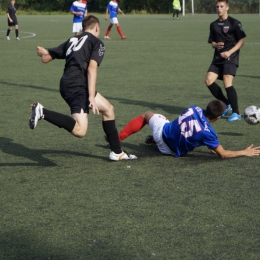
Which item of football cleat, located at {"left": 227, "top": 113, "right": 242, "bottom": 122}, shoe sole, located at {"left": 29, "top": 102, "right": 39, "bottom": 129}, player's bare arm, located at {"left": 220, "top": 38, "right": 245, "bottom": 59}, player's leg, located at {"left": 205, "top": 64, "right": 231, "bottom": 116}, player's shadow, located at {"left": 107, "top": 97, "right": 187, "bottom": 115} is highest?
player's bare arm, located at {"left": 220, "top": 38, "right": 245, "bottom": 59}

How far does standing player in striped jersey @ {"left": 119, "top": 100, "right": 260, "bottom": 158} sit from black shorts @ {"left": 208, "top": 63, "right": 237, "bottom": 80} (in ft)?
7.69

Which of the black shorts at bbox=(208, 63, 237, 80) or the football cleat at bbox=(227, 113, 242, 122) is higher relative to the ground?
the black shorts at bbox=(208, 63, 237, 80)

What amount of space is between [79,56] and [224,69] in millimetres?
3336

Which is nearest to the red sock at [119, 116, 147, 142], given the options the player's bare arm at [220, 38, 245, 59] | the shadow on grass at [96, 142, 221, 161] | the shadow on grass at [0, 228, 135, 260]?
the shadow on grass at [96, 142, 221, 161]

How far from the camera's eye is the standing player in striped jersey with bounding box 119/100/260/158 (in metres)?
6.30

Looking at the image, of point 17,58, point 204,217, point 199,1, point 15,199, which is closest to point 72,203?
point 15,199

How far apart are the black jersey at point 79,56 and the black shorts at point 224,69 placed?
318cm

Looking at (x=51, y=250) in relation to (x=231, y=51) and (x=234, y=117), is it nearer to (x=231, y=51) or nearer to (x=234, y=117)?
(x=234, y=117)

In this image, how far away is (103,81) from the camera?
13.2 m

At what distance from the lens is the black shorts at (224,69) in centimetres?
887

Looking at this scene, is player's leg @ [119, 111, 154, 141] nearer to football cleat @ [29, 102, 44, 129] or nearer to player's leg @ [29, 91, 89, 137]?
player's leg @ [29, 91, 89, 137]

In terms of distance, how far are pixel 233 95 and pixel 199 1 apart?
176 feet

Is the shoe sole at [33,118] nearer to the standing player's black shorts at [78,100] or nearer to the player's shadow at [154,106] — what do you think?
the standing player's black shorts at [78,100]

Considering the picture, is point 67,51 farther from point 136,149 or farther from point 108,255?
point 108,255
